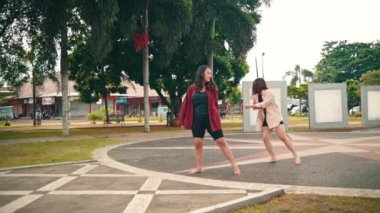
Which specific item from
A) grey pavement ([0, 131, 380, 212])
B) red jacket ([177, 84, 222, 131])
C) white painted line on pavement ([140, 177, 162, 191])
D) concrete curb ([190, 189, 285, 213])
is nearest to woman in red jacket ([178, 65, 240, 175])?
red jacket ([177, 84, 222, 131])

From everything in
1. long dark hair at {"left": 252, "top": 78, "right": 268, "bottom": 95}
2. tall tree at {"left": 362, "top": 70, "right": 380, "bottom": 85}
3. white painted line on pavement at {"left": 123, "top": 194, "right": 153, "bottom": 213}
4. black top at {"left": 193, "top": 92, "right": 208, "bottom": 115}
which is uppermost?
tall tree at {"left": 362, "top": 70, "right": 380, "bottom": 85}

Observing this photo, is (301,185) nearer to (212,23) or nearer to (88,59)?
(212,23)

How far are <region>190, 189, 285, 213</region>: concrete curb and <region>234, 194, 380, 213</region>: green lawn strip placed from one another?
0.07 metres

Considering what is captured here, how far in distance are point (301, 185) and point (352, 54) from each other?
8291cm

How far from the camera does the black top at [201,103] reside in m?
6.36

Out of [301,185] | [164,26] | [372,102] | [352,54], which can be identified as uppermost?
[352,54]

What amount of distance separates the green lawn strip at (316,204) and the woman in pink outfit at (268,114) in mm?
2917

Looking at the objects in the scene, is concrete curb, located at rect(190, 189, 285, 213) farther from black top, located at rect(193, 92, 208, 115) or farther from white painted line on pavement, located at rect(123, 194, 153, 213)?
black top, located at rect(193, 92, 208, 115)

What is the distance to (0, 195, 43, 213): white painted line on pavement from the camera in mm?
4238

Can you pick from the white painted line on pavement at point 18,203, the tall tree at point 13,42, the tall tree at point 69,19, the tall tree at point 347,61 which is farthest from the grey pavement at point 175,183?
the tall tree at point 347,61

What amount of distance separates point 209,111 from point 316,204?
260cm

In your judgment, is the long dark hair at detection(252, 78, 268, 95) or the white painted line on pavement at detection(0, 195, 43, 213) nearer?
the white painted line on pavement at detection(0, 195, 43, 213)

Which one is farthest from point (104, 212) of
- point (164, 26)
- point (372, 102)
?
point (372, 102)

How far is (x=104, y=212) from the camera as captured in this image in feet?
13.3
